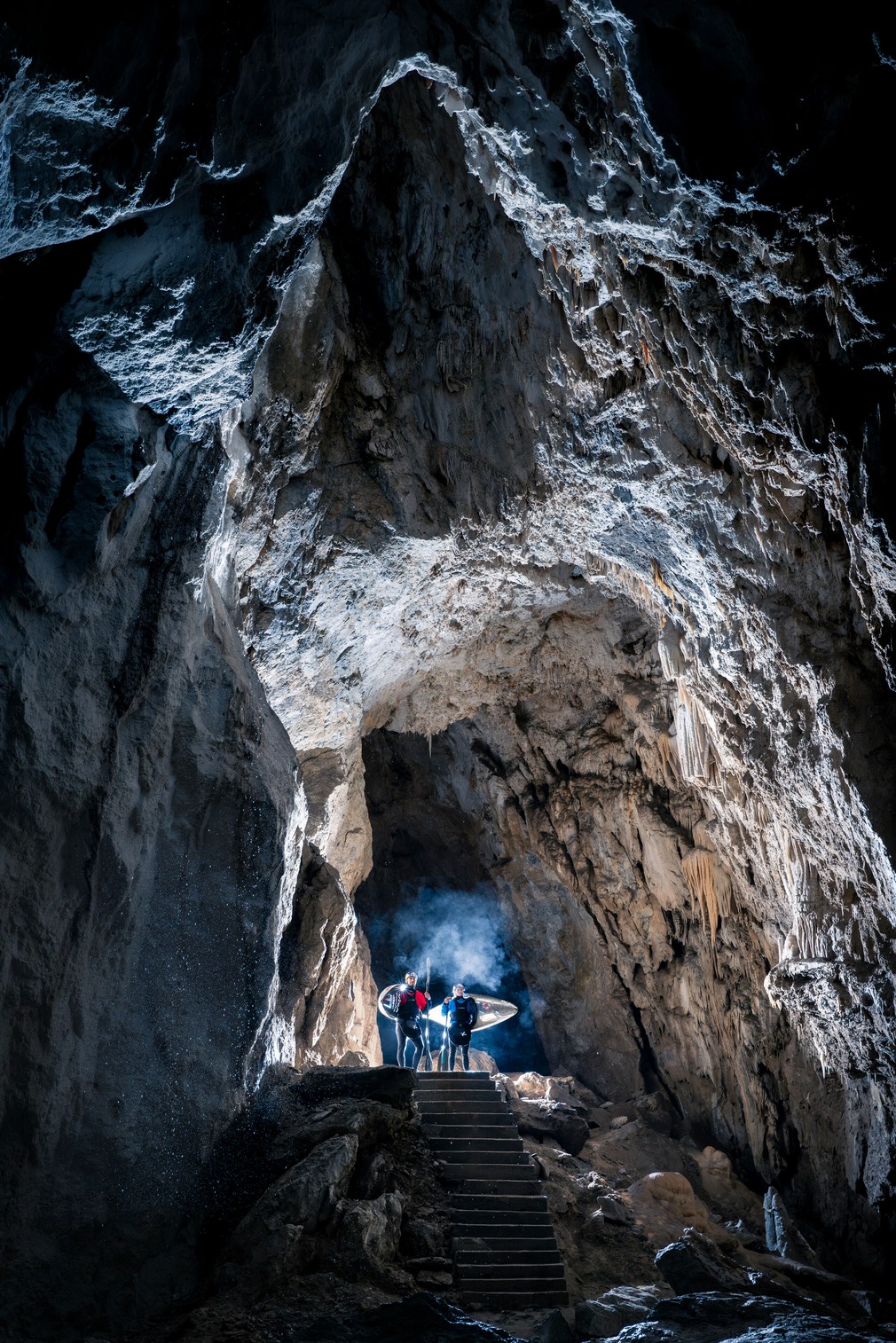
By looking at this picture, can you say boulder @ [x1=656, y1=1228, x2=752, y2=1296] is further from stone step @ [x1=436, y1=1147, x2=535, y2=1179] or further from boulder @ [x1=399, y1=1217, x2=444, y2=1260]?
stone step @ [x1=436, y1=1147, x2=535, y2=1179]

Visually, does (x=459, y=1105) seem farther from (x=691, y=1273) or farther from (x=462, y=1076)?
(x=691, y=1273)

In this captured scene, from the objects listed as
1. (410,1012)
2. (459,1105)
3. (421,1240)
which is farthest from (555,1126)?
(421,1240)

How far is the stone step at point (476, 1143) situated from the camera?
27.4 feet

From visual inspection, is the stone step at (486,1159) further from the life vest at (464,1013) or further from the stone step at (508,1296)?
the life vest at (464,1013)

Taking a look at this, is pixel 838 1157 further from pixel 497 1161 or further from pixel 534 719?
Result: pixel 534 719

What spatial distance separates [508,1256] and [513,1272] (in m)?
0.13

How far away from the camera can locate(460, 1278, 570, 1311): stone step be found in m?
6.61

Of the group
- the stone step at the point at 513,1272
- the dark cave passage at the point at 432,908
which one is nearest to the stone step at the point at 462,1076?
the stone step at the point at 513,1272

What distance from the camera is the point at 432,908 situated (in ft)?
60.2

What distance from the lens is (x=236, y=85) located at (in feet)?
13.4

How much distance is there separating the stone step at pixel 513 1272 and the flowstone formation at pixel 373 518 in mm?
2168

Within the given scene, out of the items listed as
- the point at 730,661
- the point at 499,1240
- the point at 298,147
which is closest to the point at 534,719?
the point at 730,661

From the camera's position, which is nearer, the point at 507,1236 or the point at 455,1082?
the point at 507,1236

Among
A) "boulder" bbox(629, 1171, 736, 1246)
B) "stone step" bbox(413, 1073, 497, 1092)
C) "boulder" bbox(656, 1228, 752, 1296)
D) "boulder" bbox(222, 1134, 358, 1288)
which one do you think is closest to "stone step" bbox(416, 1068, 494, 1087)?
"stone step" bbox(413, 1073, 497, 1092)
